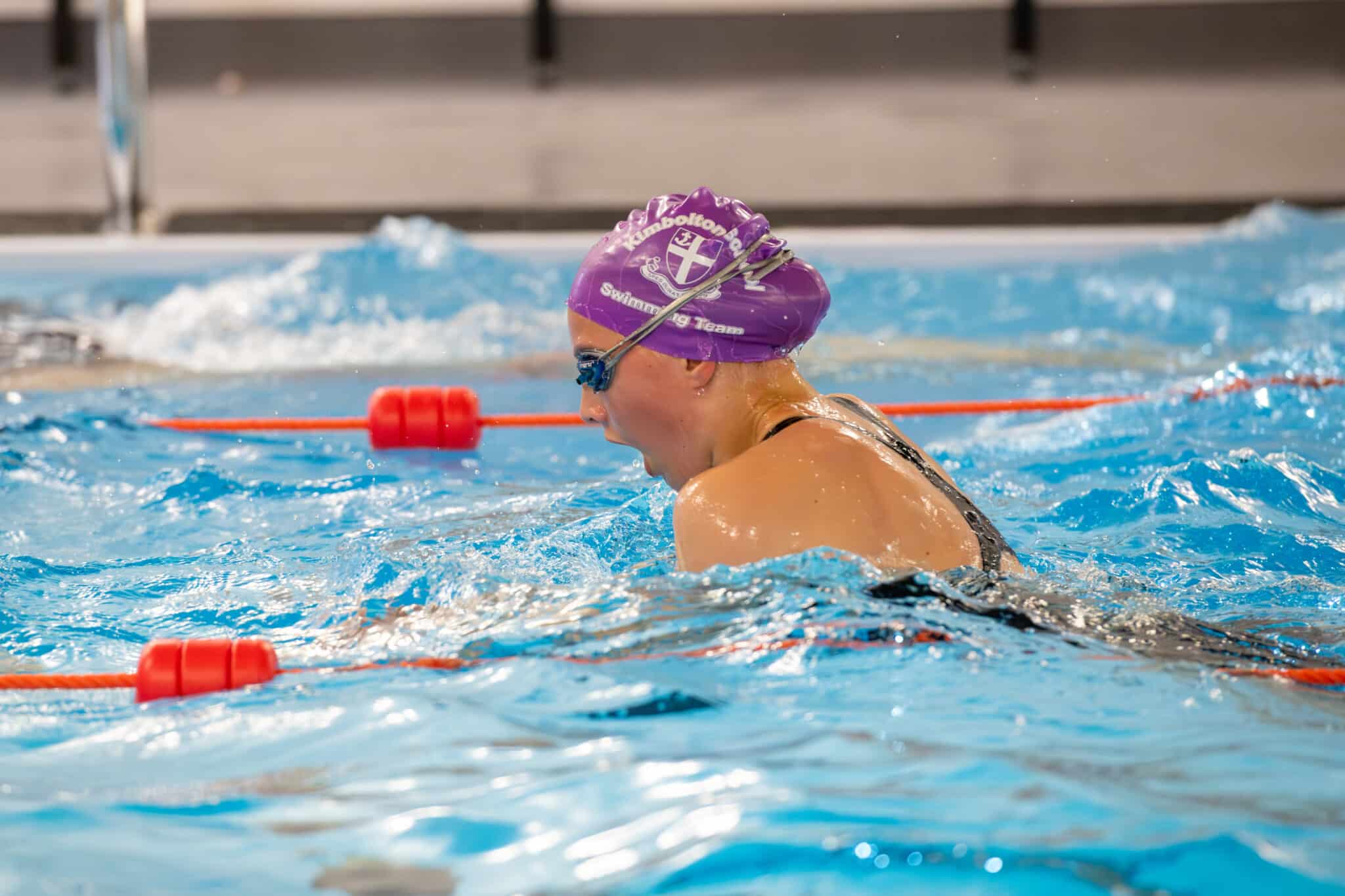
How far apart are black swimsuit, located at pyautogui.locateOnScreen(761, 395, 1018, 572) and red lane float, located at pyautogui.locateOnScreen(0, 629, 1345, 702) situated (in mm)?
249

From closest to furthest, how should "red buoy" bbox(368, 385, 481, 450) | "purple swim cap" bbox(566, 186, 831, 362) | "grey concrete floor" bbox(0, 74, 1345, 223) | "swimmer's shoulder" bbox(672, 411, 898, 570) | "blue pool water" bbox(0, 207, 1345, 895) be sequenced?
"blue pool water" bbox(0, 207, 1345, 895) < "swimmer's shoulder" bbox(672, 411, 898, 570) < "purple swim cap" bbox(566, 186, 831, 362) < "red buoy" bbox(368, 385, 481, 450) < "grey concrete floor" bbox(0, 74, 1345, 223)

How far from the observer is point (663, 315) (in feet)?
9.00

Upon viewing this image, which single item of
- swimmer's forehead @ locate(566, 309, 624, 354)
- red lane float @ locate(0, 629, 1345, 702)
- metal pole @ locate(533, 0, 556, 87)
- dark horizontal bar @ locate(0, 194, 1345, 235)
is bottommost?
red lane float @ locate(0, 629, 1345, 702)

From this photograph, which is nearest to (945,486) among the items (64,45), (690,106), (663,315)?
(663,315)

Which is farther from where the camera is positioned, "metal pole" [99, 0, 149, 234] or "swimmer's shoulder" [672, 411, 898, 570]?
"metal pole" [99, 0, 149, 234]

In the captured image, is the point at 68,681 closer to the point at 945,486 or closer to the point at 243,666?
the point at 243,666

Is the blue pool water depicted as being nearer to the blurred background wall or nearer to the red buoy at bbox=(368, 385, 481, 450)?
the red buoy at bbox=(368, 385, 481, 450)

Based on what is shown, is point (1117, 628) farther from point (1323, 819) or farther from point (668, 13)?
point (668, 13)

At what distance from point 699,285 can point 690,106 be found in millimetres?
9650

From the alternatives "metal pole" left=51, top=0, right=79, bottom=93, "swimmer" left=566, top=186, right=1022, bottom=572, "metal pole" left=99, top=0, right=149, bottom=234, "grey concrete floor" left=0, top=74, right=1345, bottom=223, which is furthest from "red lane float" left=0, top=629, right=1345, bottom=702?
"metal pole" left=51, top=0, right=79, bottom=93

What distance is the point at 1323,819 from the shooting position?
1.91 metres

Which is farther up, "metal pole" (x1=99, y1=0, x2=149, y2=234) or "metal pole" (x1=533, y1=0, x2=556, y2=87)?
"metal pole" (x1=533, y1=0, x2=556, y2=87)

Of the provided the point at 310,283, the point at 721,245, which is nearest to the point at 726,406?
the point at 721,245

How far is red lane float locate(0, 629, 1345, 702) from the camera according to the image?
254 cm
